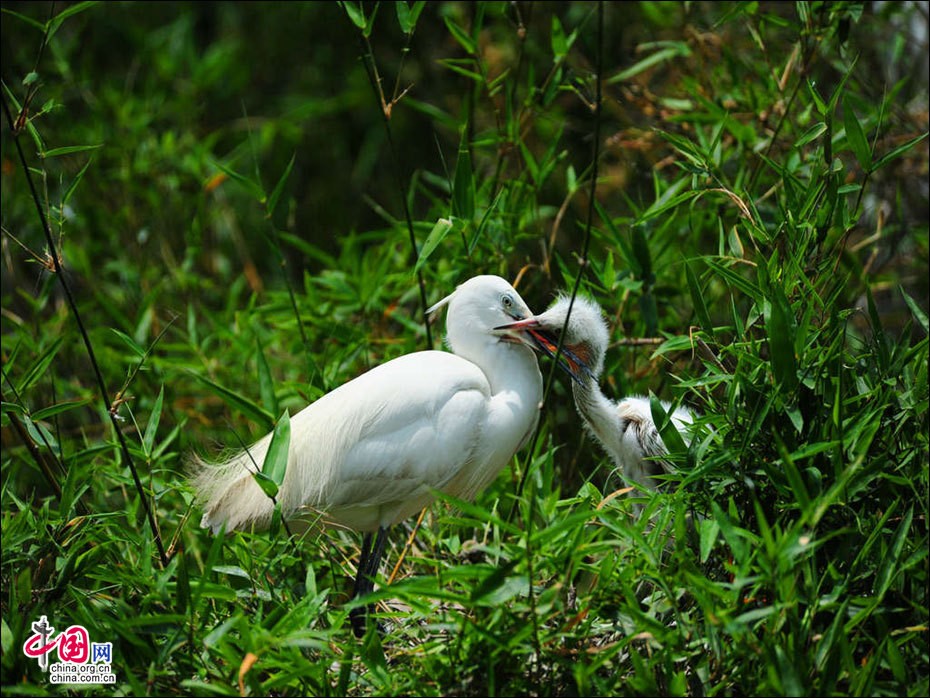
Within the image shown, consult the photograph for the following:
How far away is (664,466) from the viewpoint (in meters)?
2.67

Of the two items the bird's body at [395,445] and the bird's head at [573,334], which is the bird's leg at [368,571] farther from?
the bird's head at [573,334]

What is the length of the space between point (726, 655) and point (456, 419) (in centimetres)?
80

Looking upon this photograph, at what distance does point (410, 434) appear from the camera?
2.46 meters

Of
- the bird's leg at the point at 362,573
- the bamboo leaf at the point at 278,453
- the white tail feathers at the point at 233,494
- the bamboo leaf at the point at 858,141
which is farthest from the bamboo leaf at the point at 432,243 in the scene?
the bamboo leaf at the point at 858,141

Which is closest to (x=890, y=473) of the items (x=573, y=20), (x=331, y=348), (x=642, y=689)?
Answer: (x=642, y=689)

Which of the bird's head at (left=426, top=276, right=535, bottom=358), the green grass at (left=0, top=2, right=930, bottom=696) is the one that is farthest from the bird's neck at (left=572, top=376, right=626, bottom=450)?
the bird's head at (left=426, top=276, right=535, bottom=358)

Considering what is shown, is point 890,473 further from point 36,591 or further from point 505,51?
point 505,51

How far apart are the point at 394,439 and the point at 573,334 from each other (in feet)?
1.80

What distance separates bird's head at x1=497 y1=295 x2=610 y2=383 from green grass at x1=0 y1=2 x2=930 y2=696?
19 centimetres

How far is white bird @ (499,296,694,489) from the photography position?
271 centimetres

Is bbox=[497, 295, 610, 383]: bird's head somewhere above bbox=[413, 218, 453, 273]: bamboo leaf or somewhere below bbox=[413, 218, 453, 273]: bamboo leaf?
below

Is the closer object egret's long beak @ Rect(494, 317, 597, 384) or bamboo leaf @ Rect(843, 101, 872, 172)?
bamboo leaf @ Rect(843, 101, 872, 172)

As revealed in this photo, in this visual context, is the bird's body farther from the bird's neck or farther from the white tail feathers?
the bird's neck

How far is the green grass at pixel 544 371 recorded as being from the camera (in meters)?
1.96
